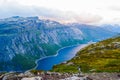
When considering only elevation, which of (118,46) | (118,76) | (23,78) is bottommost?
(118,46)

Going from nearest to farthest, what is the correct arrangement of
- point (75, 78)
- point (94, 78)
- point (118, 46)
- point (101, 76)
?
point (75, 78) → point (94, 78) → point (101, 76) → point (118, 46)

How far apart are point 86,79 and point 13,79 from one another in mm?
11263

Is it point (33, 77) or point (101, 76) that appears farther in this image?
point (101, 76)

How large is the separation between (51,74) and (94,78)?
22.9 ft

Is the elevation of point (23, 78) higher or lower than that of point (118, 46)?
higher

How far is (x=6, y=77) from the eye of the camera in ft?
158

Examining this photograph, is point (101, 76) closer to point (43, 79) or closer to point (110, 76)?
point (110, 76)

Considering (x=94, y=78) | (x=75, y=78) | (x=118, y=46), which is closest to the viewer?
(x=75, y=78)

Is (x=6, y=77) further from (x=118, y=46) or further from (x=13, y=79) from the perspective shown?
(x=118, y=46)

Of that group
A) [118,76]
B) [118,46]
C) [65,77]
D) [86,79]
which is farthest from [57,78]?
[118,46]

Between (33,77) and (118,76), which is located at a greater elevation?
(33,77)

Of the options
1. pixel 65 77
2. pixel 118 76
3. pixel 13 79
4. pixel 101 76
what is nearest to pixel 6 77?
pixel 13 79

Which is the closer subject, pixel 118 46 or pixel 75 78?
pixel 75 78

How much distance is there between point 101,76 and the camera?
5109cm
